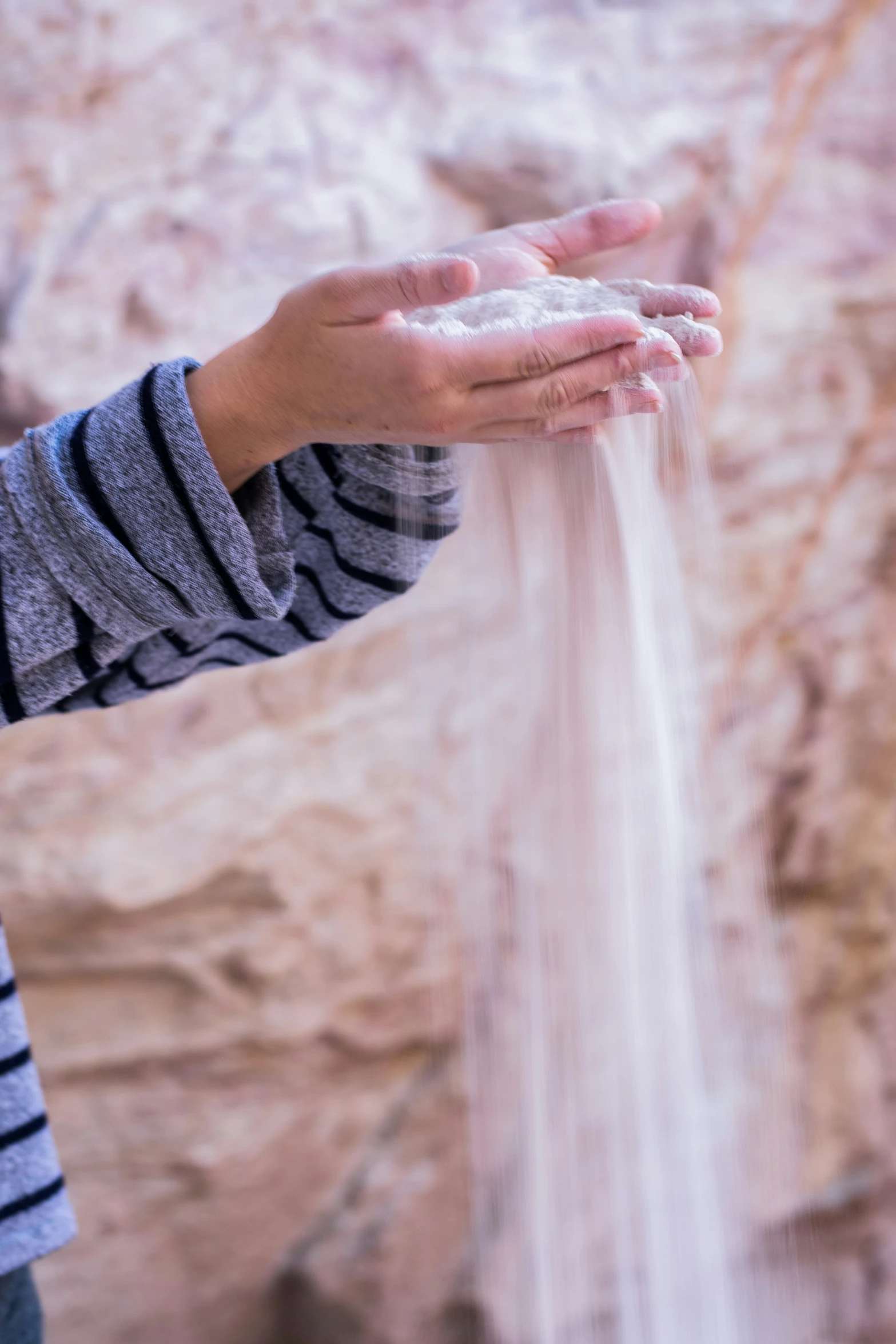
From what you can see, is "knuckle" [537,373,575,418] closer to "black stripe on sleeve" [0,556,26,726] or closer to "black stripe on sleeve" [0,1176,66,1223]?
"black stripe on sleeve" [0,556,26,726]

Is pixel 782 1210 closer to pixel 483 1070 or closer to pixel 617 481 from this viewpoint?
pixel 483 1070

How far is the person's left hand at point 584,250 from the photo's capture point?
0.58m

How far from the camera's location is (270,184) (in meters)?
1.21

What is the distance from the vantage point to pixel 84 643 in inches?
20.9

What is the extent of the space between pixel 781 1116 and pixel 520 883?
794mm

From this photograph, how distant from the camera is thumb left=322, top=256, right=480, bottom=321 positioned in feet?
1.54

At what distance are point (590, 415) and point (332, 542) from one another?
0.21 metres

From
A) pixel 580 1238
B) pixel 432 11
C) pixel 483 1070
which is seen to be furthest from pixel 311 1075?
pixel 432 11

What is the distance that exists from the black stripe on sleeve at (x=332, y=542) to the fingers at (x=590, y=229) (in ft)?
0.71

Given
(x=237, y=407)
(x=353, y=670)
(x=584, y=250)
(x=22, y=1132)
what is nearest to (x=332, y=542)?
(x=237, y=407)

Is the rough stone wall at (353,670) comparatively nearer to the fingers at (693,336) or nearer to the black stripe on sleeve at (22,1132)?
the black stripe on sleeve at (22,1132)

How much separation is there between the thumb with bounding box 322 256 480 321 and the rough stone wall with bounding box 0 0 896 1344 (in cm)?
73

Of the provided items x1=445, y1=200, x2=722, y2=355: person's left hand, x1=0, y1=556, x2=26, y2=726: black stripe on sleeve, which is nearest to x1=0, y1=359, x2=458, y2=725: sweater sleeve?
x1=0, y1=556, x2=26, y2=726: black stripe on sleeve

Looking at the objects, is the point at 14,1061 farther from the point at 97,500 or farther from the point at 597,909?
the point at 597,909
